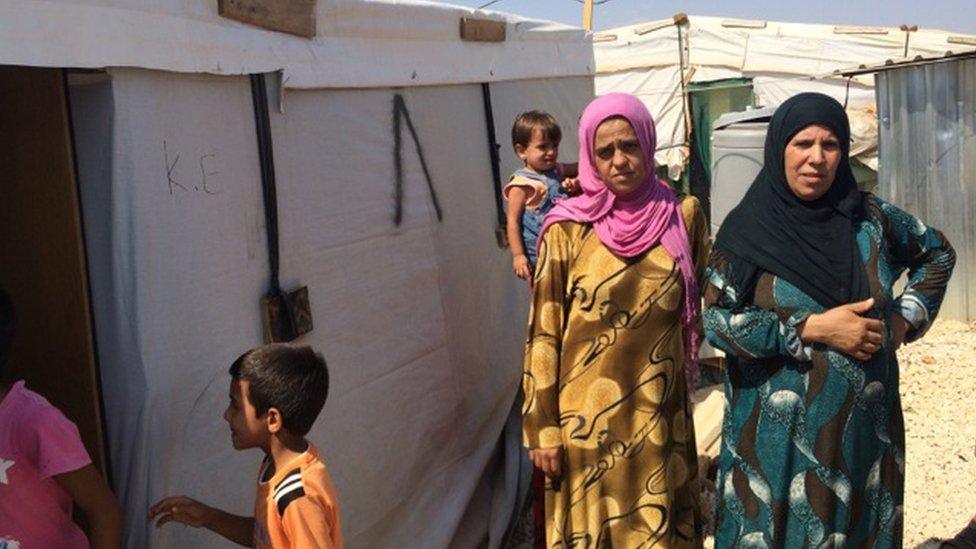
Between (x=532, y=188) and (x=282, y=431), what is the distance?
228cm

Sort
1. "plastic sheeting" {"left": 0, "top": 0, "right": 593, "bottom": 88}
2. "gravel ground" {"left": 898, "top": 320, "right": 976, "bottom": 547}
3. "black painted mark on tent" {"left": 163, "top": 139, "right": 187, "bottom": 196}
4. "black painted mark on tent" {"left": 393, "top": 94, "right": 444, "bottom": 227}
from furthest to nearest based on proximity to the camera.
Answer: "gravel ground" {"left": 898, "top": 320, "right": 976, "bottom": 547}
"black painted mark on tent" {"left": 393, "top": 94, "right": 444, "bottom": 227}
"black painted mark on tent" {"left": 163, "top": 139, "right": 187, "bottom": 196}
"plastic sheeting" {"left": 0, "top": 0, "right": 593, "bottom": 88}

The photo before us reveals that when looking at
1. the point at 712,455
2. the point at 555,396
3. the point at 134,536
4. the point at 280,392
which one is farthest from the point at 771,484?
the point at 712,455

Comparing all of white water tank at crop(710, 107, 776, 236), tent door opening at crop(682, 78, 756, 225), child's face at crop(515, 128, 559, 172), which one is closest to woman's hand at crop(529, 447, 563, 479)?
child's face at crop(515, 128, 559, 172)

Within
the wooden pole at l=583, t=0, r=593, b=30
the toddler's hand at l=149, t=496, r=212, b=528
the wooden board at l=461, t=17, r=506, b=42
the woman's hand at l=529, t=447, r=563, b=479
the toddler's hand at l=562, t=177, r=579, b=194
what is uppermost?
the wooden pole at l=583, t=0, r=593, b=30

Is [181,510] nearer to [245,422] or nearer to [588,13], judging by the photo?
[245,422]

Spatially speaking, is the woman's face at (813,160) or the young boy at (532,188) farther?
the young boy at (532,188)

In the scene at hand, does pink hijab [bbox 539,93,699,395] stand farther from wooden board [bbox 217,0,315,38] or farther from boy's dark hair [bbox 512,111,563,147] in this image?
boy's dark hair [bbox 512,111,563,147]

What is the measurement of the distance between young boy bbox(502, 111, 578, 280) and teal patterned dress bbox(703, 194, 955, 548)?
5.38 ft

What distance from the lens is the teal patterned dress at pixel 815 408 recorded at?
2535 mm

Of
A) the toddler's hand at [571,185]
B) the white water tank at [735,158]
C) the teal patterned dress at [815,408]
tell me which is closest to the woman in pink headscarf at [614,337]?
the teal patterned dress at [815,408]

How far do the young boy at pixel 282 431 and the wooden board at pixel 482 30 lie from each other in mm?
2463

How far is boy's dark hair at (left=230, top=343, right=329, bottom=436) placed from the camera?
2158 millimetres

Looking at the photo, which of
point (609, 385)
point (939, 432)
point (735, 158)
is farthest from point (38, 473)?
point (735, 158)

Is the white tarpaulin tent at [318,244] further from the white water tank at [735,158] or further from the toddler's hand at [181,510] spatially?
the white water tank at [735,158]
